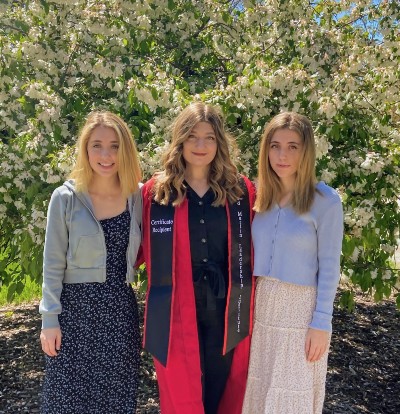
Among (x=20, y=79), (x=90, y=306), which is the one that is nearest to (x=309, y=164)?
(x=90, y=306)

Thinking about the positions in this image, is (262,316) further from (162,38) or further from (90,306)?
(162,38)

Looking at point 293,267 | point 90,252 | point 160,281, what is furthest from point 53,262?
point 293,267

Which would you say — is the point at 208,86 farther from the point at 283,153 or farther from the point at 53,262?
the point at 53,262

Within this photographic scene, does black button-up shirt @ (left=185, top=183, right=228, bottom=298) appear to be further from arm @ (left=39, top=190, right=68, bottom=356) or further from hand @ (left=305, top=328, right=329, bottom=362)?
arm @ (left=39, top=190, right=68, bottom=356)

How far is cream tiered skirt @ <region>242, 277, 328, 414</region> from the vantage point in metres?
2.71

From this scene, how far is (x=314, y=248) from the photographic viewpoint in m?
2.69

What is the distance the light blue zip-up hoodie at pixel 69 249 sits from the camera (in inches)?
108

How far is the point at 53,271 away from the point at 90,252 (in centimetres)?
19

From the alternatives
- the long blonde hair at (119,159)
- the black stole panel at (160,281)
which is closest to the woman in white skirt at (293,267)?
the black stole panel at (160,281)

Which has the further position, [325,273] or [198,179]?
[198,179]

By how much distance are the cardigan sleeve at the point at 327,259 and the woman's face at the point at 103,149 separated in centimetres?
99

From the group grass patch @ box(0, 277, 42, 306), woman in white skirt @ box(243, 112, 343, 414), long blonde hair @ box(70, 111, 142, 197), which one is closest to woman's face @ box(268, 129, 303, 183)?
woman in white skirt @ box(243, 112, 343, 414)

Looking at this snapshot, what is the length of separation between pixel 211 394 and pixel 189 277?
0.63m

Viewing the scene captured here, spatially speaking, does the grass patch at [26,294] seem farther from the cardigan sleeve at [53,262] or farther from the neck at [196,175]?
the neck at [196,175]
